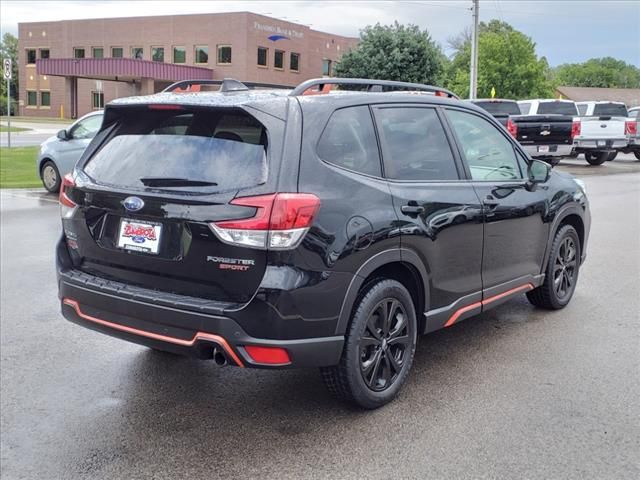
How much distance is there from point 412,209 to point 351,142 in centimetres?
56

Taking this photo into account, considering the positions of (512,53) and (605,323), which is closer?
(605,323)

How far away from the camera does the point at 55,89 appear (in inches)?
2665

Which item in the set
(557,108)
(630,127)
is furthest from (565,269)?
(630,127)

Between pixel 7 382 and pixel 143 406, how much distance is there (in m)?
1.04

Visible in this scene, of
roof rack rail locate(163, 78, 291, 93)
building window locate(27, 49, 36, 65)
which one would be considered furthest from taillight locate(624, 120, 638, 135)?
building window locate(27, 49, 36, 65)

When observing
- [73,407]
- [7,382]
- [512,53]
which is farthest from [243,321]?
[512,53]

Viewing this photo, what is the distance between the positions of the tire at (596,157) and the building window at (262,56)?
3873 centimetres

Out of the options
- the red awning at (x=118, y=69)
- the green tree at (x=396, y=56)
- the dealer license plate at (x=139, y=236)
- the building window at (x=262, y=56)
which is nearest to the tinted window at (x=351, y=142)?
the dealer license plate at (x=139, y=236)

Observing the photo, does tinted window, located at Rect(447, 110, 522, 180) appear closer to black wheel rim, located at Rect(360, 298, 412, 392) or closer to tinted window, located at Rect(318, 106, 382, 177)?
tinted window, located at Rect(318, 106, 382, 177)

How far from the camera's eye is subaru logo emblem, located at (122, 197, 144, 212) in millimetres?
3807

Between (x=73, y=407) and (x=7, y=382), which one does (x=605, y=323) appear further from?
(x=7, y=382)

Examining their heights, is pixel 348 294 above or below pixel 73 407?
above

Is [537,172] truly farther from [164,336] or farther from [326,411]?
[164,336]

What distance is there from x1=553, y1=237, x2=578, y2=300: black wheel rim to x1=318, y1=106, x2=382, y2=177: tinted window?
2664mm
